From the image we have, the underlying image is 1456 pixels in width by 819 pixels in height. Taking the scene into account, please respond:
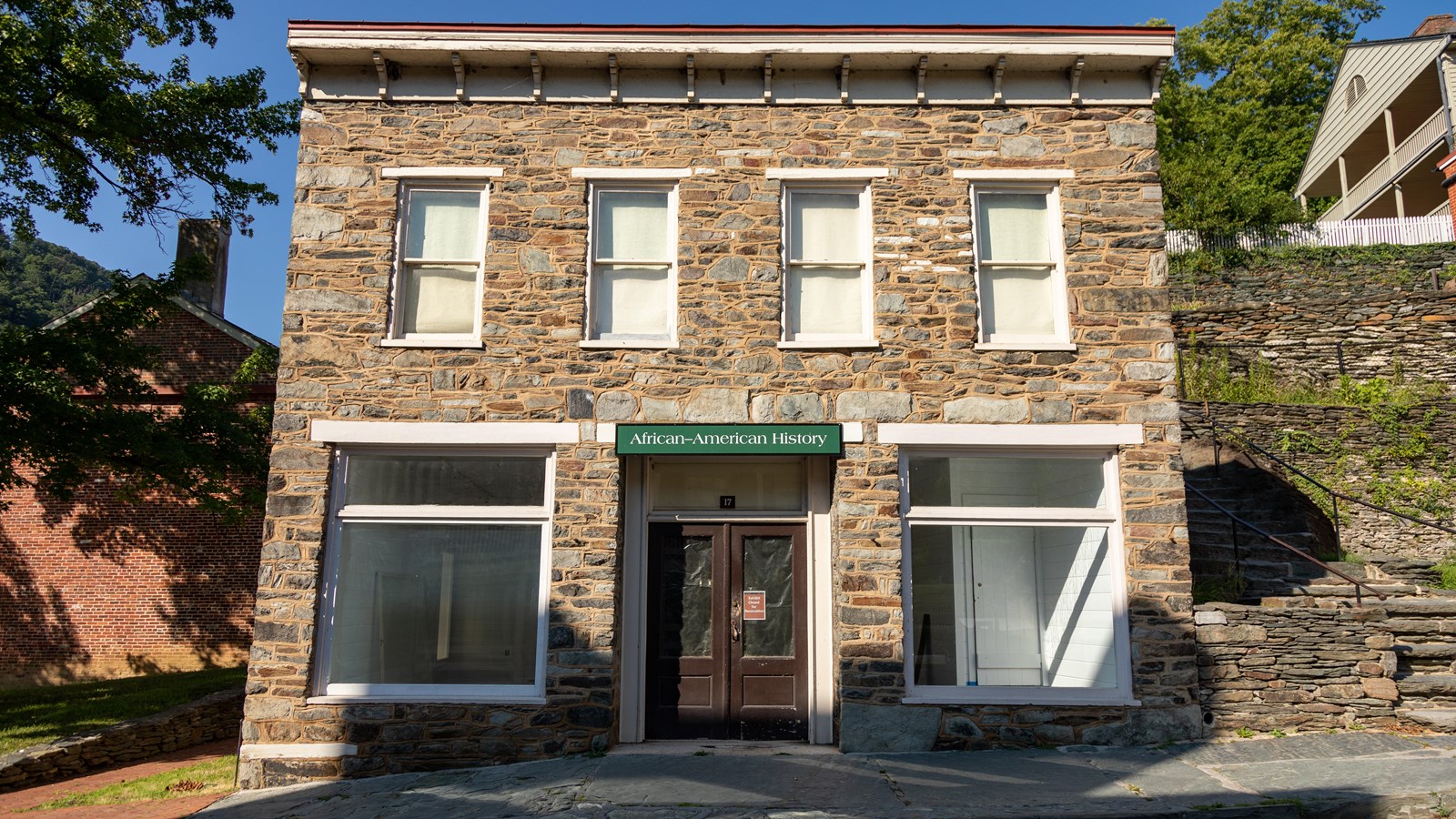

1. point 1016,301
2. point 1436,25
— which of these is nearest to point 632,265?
point 1016,301

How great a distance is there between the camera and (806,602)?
9.17 metres

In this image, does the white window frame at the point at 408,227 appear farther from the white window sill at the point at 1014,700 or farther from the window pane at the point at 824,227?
the white window sill at the point at 1014,700

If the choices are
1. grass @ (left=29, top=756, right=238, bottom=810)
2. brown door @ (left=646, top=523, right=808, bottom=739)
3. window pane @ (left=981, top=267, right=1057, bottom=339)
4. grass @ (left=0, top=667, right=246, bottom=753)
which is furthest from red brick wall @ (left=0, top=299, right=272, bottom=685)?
window pane @ (left=981, top=267, right=1057, bottom=339)

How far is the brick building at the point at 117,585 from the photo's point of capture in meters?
16.4

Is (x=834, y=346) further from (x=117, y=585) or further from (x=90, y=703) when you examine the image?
(x=117, y=585)

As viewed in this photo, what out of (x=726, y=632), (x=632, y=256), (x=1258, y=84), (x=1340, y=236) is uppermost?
(x=1258, y=84)

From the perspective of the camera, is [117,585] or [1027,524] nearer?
[1027,524]

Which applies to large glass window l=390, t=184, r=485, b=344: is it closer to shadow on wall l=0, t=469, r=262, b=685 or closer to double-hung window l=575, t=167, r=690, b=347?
double-hung window l=575, t=167, r=690, b=347

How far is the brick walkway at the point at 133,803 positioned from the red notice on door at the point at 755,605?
4870 millimetres

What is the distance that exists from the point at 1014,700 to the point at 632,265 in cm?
548

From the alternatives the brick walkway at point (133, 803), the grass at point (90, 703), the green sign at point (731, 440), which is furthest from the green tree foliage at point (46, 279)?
the green sign at point (731, 440)

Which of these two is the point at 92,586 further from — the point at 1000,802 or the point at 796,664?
the point at 1000,802

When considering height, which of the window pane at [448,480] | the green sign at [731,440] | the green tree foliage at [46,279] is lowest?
the window pane at [448,480]

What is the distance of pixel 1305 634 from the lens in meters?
8.70
